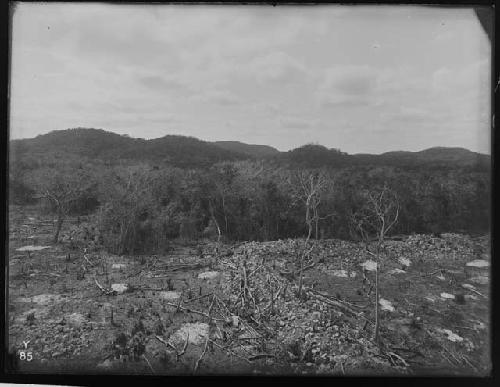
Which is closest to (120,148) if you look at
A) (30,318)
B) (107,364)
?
(30,318)

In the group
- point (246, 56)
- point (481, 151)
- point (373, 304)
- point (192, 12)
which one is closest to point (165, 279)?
point (373, 304)

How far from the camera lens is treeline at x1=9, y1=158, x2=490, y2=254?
388cm

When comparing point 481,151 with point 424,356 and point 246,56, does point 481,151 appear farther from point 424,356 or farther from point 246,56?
point 246,56

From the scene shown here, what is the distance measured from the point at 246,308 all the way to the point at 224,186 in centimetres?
136

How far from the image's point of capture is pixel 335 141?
12.8 feet

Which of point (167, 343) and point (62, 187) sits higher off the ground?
point (62, 187)

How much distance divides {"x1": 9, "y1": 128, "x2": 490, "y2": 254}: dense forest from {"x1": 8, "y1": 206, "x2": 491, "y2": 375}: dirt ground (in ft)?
0.61

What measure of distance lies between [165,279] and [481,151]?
369 cm

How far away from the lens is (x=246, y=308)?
3785mm

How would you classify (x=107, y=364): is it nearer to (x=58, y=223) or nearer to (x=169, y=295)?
(x=169, y=295)

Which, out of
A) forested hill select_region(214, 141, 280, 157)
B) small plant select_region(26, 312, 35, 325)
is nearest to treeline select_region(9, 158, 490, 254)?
forested hill select_region(214, 141, 280, 157)

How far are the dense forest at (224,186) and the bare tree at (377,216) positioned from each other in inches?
1.9

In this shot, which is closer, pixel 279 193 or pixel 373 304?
pixel 373 304

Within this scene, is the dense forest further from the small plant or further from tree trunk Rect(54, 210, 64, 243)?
the small plant
